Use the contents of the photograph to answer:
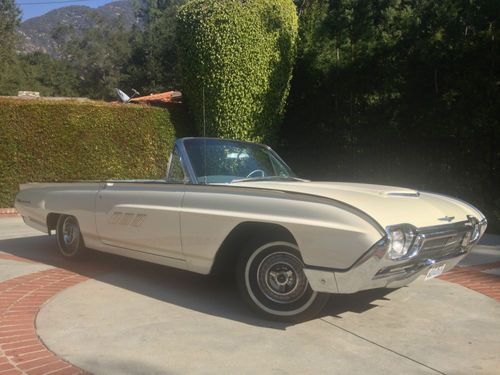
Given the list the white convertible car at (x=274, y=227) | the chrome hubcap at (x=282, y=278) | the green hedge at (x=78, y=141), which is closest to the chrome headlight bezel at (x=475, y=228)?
the white convertible car at (x=274, y=227)

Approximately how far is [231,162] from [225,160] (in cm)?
7

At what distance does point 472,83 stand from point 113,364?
8763 mm

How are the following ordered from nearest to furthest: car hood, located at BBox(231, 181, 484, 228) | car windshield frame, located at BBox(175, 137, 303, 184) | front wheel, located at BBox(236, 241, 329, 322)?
car hood, located at BBox(231, 181, 484, 228), front wheel, located at BBox(236, 241, 329, 322), car windshield frame, located at BBox(175, 137, 303, 184)

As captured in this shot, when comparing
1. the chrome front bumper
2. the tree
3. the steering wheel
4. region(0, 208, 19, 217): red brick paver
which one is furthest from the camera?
the tree

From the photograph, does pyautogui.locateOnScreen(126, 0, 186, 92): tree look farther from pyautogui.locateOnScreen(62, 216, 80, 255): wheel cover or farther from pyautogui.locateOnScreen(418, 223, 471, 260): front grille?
pyautogui.locateOnScreen(418, 223, 471, 260): front grille

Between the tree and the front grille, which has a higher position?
the tree

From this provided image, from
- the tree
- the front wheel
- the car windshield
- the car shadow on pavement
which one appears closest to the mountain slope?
the tree

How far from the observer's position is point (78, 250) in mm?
6359

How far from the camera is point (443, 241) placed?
13.6 feet

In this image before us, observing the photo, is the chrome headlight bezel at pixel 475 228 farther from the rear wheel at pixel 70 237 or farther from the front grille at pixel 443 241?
the rear wheel at pixel 70 237

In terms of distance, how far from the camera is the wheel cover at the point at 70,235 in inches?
251

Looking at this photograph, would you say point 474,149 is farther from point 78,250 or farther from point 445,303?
point 78,250

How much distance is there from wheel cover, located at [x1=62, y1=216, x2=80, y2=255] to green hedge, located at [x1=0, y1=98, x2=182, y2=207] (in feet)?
Answer: 19.0

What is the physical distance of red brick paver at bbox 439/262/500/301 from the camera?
5.43 metres
